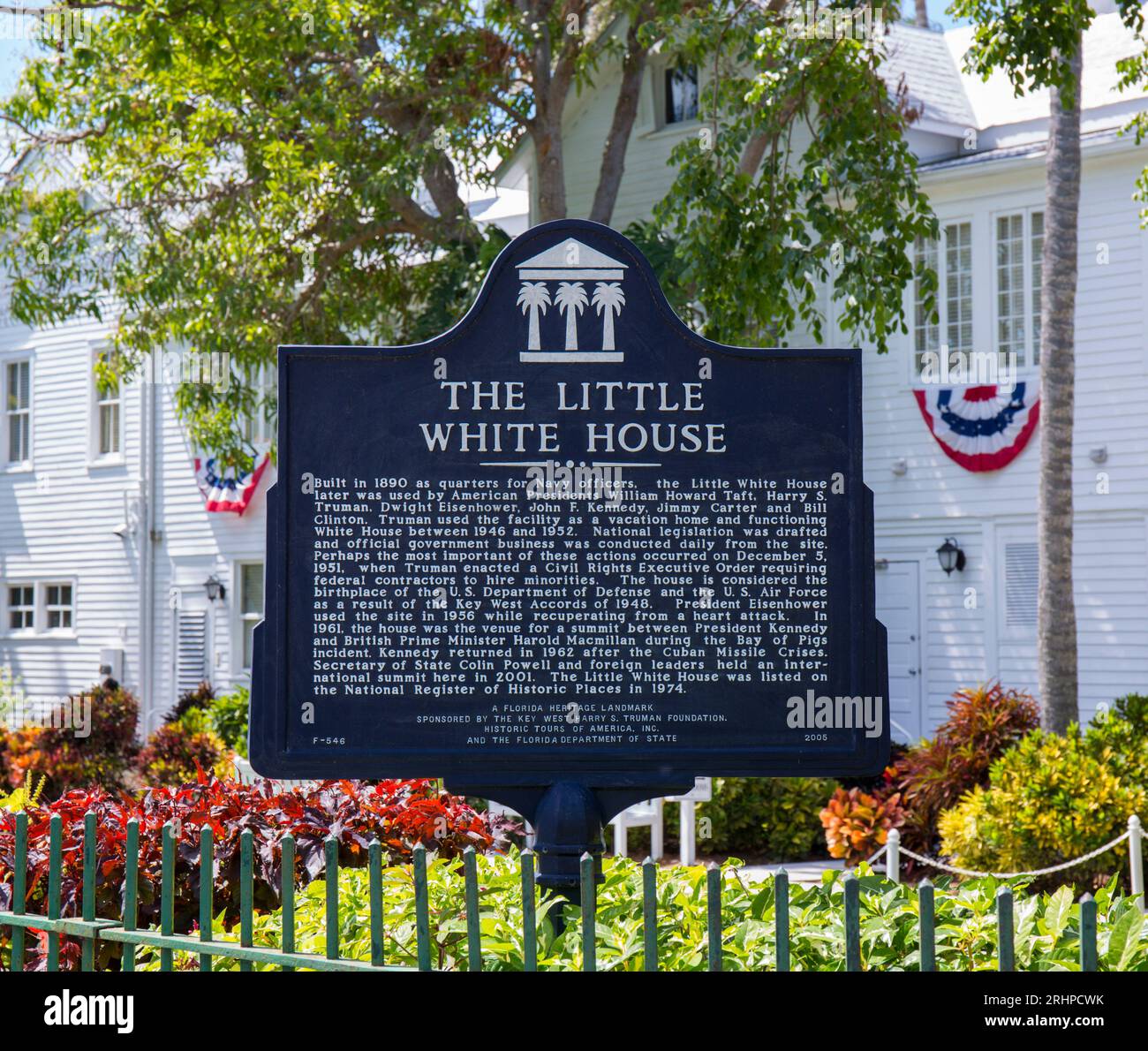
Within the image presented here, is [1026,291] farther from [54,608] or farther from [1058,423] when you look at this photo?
[54,608]

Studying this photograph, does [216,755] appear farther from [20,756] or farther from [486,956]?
[486,956]

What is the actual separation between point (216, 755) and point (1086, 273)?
1045 centimetres

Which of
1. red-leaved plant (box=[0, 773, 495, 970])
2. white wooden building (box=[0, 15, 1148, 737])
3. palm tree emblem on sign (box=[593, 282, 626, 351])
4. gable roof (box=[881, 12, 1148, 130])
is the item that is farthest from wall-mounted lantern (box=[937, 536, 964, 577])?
palm tree emblem on sign (box=[593, 282, 626, 351])

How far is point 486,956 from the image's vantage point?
409 cm

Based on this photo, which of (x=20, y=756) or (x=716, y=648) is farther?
(x=20, y=756)

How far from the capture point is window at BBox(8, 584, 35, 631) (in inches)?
1016

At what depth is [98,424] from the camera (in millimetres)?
24703

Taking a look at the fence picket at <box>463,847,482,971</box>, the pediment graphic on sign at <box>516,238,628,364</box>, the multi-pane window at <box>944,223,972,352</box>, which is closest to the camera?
the fence picket at <box>463,847,482,971</box>

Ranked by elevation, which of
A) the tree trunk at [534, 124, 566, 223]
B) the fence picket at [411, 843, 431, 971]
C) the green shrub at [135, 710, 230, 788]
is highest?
the tree trunk at [534, 124, 566, 223]

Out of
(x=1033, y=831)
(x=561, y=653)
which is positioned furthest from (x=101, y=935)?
(x=1033, y=831)

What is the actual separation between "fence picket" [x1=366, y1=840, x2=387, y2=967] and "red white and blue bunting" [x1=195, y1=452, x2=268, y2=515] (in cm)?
1812

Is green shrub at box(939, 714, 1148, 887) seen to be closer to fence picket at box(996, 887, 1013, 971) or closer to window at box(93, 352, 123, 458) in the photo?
fence picket at box(996, 887, 1013, 971)

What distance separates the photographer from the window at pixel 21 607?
84.7ft

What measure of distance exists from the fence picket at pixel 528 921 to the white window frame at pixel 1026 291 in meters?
12.9
